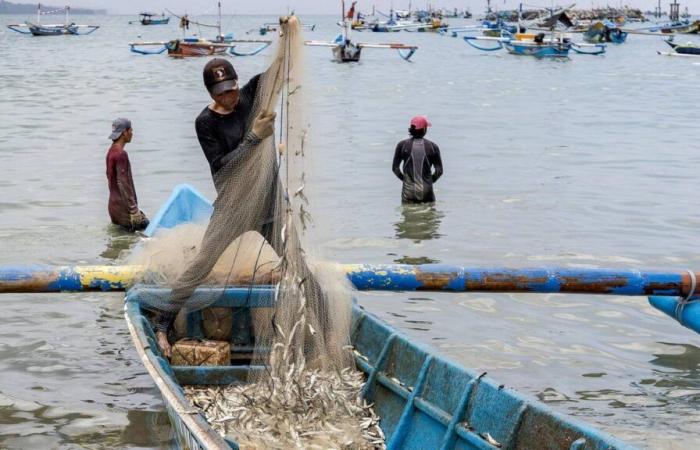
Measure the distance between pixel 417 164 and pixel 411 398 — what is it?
22.7 feet

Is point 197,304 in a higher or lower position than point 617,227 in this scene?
higher

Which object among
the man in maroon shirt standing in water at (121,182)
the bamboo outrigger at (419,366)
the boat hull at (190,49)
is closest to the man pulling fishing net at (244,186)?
the bamboo outrigger at (419,366)

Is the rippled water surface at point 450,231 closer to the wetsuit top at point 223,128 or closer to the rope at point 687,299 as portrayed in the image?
the wetsuit top at point 223,128

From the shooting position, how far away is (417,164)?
12125mm

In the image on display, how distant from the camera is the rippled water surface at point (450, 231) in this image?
7109 mm

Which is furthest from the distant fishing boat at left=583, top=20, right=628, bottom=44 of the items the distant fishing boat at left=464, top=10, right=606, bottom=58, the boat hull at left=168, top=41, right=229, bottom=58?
the boat hull at left=168, top=41, right=229, bottom=58

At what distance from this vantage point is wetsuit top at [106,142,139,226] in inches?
416

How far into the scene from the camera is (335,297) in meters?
6.11

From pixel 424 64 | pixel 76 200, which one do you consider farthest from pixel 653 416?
pixel 424 64

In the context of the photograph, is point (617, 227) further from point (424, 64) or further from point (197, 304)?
point (424, 64)

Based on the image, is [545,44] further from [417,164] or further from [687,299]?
[687,299]

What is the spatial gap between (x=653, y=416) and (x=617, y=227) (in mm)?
6594

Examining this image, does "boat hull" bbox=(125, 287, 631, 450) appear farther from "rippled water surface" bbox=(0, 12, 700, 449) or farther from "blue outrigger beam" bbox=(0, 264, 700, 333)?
"rippled water surface" bbox=(0, 12, 700, 449)

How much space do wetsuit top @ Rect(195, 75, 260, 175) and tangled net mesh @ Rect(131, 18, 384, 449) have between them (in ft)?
0.31
